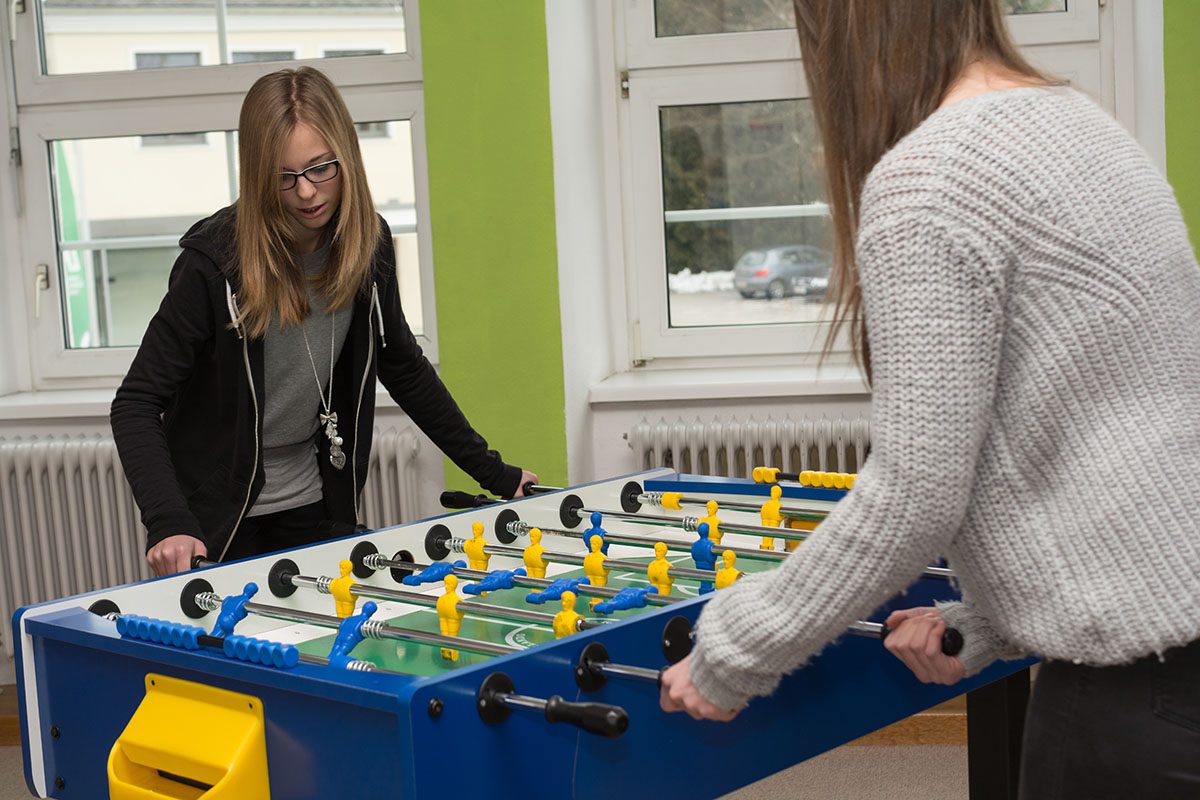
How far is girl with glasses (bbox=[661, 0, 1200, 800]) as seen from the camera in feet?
3.09

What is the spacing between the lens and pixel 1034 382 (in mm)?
963

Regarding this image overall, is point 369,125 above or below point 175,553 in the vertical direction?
above

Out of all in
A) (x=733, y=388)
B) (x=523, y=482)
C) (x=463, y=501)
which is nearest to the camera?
(x=463, y=501)

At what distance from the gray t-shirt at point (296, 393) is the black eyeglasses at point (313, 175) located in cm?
16

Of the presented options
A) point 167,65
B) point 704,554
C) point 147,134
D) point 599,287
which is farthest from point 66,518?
point 704,554

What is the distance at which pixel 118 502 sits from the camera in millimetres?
3326

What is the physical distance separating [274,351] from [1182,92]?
7.63ft

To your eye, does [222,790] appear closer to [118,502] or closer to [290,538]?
[290,538]

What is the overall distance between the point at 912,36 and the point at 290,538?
1644 mm

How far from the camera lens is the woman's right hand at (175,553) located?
184 cm

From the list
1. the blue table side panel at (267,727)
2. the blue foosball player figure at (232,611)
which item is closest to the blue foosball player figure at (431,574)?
the blue foosball player figure at (232,611)

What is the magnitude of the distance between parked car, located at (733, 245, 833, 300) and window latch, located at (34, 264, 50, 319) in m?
2.00

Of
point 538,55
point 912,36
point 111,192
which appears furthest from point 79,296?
point 912,36

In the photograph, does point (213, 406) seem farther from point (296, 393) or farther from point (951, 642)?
point (951, 642)
